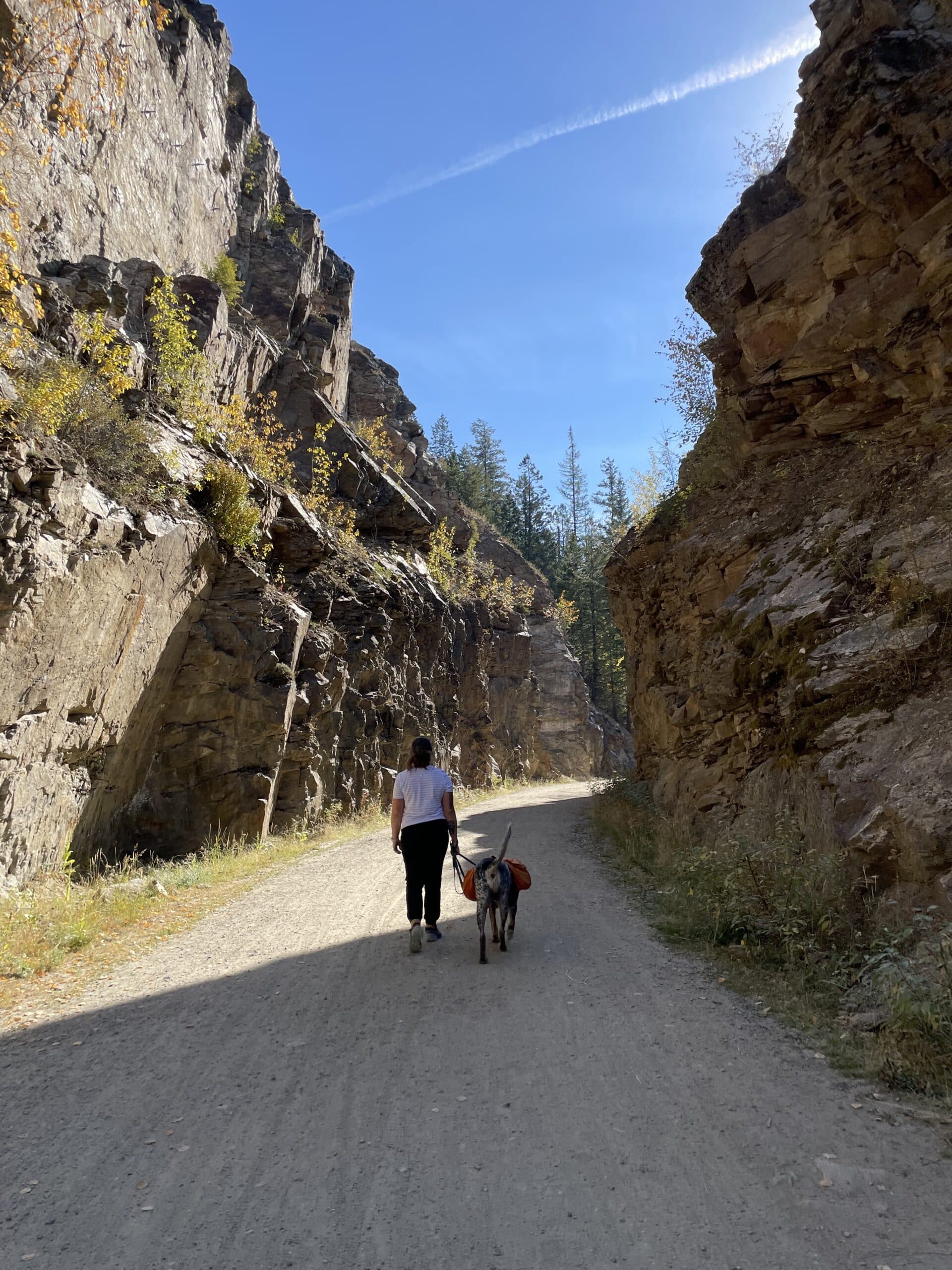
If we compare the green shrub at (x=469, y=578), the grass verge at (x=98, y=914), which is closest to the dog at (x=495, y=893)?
the grass verge at (x=98, y=914)

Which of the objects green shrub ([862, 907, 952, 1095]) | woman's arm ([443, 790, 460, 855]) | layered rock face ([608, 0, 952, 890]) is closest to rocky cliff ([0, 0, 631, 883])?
woman's arm ([443, 790, 460, 855])

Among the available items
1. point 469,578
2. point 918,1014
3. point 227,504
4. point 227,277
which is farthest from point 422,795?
point 469,578

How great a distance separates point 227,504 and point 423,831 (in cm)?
1008

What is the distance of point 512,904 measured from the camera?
256 inches

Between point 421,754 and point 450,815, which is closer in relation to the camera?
point 450,815

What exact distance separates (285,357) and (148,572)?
15.7 metres

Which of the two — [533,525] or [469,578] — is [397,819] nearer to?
[469,578]

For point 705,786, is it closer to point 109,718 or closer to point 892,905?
point 892,905

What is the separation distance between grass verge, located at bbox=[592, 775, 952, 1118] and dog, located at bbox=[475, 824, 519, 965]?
5.03ft

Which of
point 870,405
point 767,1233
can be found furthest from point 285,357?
point 767,1233

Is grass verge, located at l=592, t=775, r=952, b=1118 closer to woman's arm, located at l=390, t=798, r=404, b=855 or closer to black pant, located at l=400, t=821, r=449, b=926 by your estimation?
black pant, located at l=400, t=821, r=449, b=926

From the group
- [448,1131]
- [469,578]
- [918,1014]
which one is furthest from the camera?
[469,578]

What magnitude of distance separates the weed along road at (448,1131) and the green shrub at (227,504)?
9.98m

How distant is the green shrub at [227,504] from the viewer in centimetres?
1440
